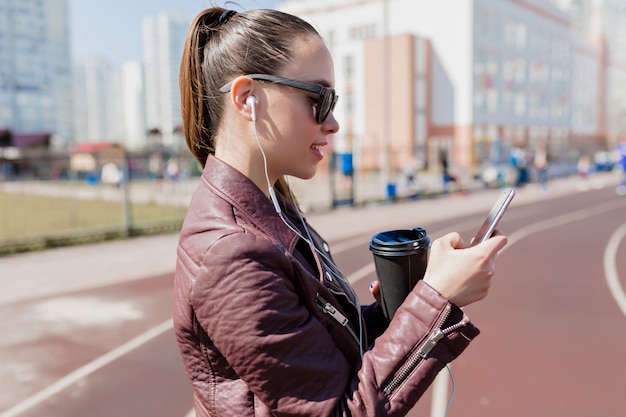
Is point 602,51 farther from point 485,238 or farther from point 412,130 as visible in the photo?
point 485,238

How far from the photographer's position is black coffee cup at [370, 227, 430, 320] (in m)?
1.41

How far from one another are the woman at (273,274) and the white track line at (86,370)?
331 centimetres

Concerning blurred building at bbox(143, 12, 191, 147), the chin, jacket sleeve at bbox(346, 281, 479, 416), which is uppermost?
blurred building at bbox(143, 12, 191, 147)

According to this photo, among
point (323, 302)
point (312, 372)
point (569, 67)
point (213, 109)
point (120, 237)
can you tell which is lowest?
point (120, 237)

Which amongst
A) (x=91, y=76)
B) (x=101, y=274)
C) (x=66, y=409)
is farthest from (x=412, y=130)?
(x=91, y=76)

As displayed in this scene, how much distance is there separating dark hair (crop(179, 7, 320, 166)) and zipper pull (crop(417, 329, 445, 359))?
657 mm

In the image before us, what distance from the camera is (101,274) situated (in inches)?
321

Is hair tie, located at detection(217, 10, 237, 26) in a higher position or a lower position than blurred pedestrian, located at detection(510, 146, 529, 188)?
higher

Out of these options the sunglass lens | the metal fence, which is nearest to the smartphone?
the sunglass lens

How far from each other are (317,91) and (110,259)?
8728 millimetres

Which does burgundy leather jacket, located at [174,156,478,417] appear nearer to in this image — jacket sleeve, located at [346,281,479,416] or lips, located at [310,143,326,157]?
jacket sleeve, located at [346,281,479,416]

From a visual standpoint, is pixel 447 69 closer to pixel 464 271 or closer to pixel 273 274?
pixel 464 271

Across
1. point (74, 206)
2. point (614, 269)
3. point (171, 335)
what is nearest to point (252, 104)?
point (171, 335)

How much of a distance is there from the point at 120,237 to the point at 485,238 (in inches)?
438
